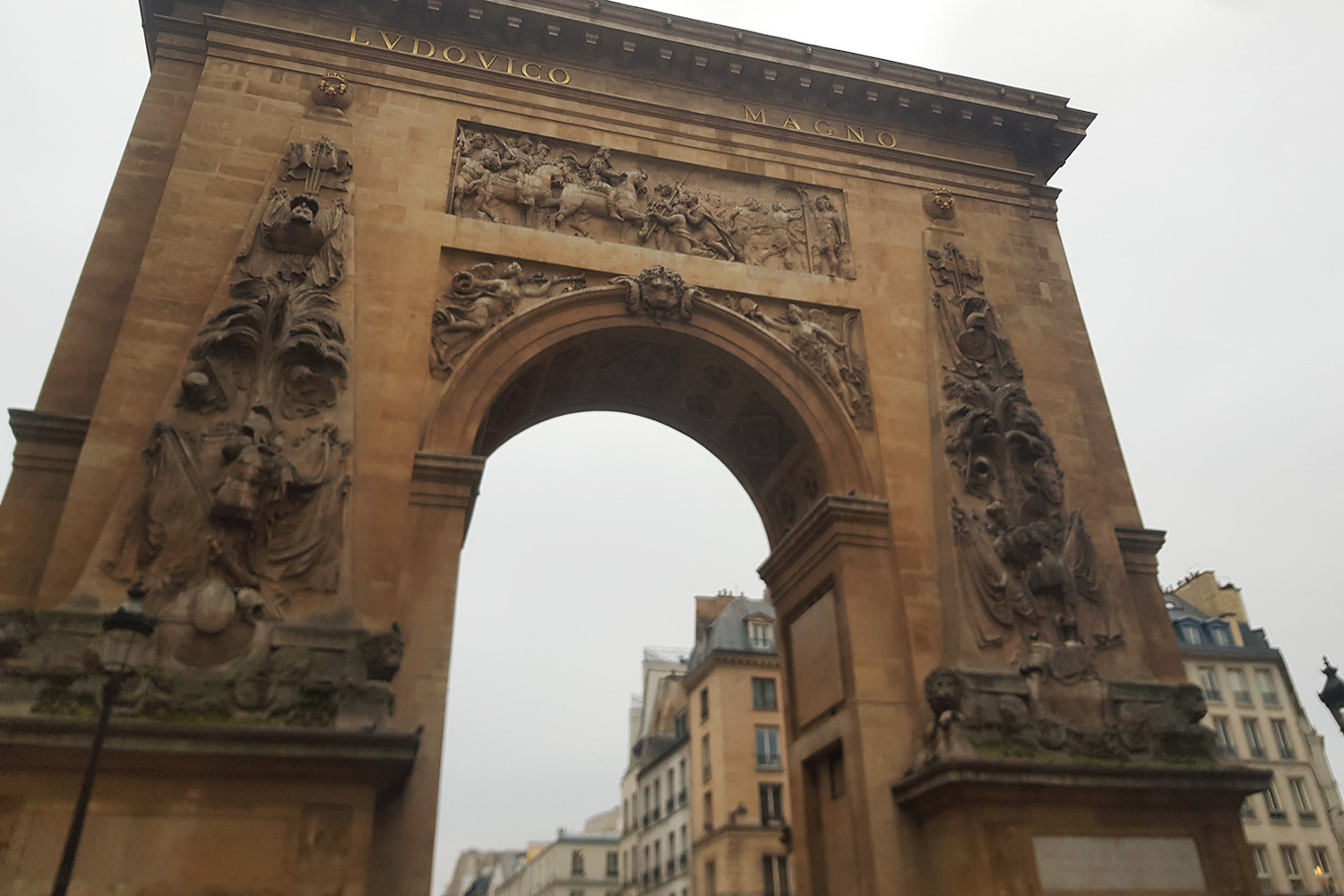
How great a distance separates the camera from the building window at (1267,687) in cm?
3756

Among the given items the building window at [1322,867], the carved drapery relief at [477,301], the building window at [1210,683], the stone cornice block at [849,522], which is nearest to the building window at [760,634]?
the building window at [1210,683]

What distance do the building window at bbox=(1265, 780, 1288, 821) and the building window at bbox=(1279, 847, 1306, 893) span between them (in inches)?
43.3

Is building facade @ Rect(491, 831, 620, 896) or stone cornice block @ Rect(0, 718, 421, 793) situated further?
building facade @ Rect(491, 831, 620, 896)

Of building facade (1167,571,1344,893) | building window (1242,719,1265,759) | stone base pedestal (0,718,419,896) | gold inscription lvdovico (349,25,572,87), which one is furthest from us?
building window (1242,719,1265,759)

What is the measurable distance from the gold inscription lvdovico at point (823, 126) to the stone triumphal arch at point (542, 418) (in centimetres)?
9

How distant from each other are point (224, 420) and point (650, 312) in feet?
19.9

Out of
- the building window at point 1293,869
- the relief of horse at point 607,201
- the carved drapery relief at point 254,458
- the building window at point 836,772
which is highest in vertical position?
the relief of horse at point 607,201

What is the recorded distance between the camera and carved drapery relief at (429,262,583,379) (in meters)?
13.0

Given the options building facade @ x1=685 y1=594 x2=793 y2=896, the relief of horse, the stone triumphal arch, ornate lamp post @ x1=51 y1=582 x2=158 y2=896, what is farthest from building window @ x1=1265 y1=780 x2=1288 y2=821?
ornate lamp post @ x1=51 y1=582 x2=158 y2=896

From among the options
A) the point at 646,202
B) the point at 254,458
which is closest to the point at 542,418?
the point at 646,202

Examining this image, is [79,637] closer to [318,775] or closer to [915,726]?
[318,775]

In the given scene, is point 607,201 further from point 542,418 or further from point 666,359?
point 542,418

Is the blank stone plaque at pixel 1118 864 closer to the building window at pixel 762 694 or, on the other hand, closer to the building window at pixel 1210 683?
the building window at pixel 762 694

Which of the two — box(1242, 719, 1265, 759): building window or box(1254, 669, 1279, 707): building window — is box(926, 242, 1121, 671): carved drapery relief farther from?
box(1254, 669, 1279, 707): building window
